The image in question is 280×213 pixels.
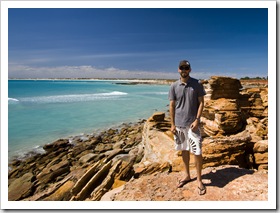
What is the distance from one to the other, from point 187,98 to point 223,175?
194 centimetres

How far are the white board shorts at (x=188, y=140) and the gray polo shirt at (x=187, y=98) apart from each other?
14 cm

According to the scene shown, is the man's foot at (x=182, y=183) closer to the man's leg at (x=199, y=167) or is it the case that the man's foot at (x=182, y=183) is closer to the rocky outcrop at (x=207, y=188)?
the rocky outcrop at (x=207, y=188)

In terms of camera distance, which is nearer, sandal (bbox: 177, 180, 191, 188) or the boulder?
sandal (bbox: 177, 180, 191, 188)

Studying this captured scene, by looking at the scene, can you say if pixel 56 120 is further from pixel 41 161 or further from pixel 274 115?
pixel 274 115

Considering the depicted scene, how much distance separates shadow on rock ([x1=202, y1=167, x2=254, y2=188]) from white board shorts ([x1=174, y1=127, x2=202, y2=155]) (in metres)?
0.85

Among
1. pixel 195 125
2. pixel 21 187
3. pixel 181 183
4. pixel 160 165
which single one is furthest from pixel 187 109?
pixel 21 187

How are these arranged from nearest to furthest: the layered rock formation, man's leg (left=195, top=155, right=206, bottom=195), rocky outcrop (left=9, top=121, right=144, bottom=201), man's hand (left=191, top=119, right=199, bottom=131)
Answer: man's hand (left=191, top=119, right=199, bottom=131)
man's leg (left=195, top=155, right=206, bottom=195)
rocky outcrop (left=9, top=121, right=144, bottom=201)
the layered rock formation

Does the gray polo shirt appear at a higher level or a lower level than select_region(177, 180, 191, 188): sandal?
higher

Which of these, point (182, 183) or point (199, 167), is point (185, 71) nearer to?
point (199, 167)

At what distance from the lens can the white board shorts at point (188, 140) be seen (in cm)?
372

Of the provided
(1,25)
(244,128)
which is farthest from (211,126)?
(1,25)

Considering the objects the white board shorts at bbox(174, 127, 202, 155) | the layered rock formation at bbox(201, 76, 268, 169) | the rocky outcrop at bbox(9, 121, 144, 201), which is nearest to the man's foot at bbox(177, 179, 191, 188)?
the white board shorts at bbox(174, 127, 202, 155)

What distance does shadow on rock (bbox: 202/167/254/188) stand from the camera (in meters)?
4.11

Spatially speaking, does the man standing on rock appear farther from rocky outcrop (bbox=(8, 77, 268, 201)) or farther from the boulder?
the boulder
